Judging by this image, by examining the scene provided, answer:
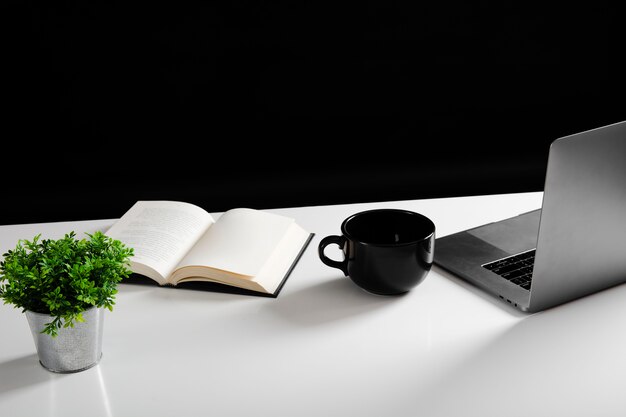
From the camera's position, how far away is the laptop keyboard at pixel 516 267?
1242 millimetres

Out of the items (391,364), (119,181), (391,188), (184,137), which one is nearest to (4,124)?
(119,181)

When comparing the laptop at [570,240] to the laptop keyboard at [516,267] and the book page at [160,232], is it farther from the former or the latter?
the book page at [160,232]

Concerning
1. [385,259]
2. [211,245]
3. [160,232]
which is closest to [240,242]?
[211,245]

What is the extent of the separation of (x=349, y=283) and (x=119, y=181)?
1933 mm

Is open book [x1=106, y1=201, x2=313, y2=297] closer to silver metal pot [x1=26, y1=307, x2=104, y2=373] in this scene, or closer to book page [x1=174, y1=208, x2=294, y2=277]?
book page [x1=174, y1=208, x2=294, y2=277]

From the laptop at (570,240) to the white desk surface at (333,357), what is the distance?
29 mm

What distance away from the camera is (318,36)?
2957mm

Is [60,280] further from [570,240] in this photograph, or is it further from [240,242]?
[570,240]

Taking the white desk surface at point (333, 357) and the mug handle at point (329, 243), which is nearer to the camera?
Answer: the white desk surface at point (333, 357)

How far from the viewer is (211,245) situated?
1.32 metres

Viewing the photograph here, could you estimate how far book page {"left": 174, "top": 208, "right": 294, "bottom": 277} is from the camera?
4.12 ft

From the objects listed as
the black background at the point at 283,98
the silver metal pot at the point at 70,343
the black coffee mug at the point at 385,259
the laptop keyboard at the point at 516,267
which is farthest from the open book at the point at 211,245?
the black background at the point at 283,98

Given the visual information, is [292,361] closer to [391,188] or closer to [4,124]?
[391,188]

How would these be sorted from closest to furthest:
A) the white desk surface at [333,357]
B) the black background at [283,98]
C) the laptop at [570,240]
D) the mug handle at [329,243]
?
1. the white desk surface at [333,357]
2. the laptop at [570,240]
3. the mug handle at [329,243]
4. the black background at [283,98]
